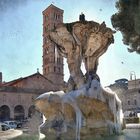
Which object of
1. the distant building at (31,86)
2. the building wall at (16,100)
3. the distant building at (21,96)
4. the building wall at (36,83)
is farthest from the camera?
the building wall at (36,83)

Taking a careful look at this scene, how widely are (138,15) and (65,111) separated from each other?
4600 mm

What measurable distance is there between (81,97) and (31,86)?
5742 cm

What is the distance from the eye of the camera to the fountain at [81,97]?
41.4 ft

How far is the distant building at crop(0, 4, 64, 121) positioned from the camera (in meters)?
62.7

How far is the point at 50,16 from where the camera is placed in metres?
80.0

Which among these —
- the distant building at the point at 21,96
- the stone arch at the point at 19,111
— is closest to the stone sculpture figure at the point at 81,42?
the distant building at the point at 21,96

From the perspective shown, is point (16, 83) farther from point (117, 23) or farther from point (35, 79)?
point (117, 23)

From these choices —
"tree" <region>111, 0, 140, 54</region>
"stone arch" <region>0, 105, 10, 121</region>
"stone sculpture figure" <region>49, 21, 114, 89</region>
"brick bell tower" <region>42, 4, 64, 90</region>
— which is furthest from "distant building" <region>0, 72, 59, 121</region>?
"tree" <region>111, 0, 140, 54</region>

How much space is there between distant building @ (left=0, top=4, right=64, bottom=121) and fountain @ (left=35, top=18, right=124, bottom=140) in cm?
3889

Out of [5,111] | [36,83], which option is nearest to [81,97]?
[5,111]

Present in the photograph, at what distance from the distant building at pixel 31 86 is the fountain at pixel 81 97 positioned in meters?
38.9

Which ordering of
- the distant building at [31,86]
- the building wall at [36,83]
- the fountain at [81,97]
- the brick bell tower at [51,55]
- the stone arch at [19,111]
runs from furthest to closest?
the brick bell tower at [51,55]
the building wall at [36,83]
the stone arch at [19,111]
the distant building at [31,86]
the fountain at [81,97]

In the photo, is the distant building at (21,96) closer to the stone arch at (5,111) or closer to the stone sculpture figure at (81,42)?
the stone arch at (5,111)

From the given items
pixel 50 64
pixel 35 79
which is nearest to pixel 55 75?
pixel 50 64
